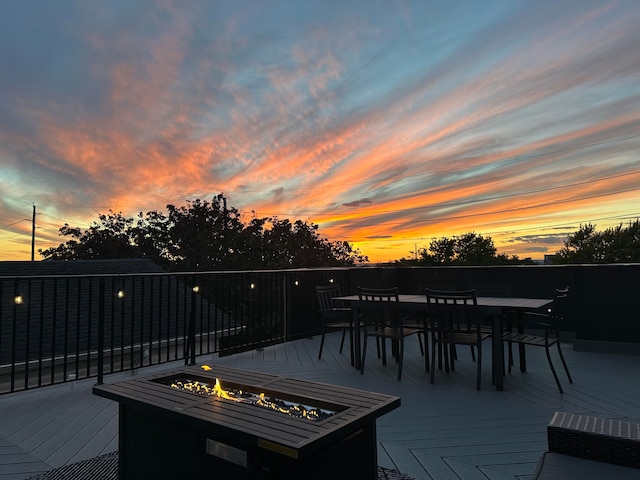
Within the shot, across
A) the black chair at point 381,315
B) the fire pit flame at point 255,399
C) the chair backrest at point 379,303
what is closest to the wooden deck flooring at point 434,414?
the black chair at point 381,315

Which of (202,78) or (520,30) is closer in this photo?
(520,30)

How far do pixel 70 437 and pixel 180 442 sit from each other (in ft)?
5.39

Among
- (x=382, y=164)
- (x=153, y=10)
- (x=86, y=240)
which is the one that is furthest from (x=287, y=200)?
(x=86, y=240)

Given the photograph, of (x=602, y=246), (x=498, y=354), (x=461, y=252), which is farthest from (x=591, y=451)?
(x=602, y=246)

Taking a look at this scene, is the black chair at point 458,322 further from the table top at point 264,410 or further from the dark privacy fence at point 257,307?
the table top at point 264,410

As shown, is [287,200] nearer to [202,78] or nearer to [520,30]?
[202,78]

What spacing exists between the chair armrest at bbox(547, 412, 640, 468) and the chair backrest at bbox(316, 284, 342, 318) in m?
3.57

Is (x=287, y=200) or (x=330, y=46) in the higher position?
(x=330, y=46)

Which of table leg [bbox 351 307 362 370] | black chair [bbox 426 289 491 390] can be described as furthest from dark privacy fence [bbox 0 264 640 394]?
black chair [bbox 426 289 491 390]

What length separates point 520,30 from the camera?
5.89m

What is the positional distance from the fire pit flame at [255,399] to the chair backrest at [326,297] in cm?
309

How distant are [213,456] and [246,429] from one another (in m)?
0.26

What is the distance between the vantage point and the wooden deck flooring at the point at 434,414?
7.27 feet

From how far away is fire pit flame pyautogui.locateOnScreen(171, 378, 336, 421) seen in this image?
1.51 m
